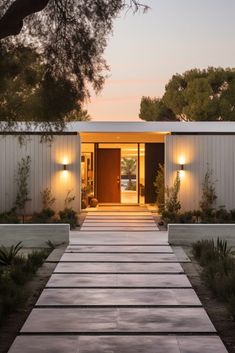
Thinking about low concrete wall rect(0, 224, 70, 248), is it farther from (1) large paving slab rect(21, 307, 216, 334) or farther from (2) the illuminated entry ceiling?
(2) the illuminated entry ceiling

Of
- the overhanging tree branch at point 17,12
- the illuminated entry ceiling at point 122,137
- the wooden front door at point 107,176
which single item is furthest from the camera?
the wooden front door at point 107,176

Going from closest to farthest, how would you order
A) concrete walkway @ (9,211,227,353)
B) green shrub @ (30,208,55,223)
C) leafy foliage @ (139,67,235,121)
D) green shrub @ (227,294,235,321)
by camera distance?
concrete walkway @ (9,211,227,353) → green shrub @ (227,294,235,321) → green shrub @ (30,208,55,223) → leafy foliage @ (139,67,235,121)

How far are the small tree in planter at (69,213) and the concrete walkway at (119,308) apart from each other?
377 centimetres

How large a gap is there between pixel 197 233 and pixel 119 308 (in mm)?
6927

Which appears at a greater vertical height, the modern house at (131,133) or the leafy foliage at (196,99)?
the leafy foliage at (196,99)

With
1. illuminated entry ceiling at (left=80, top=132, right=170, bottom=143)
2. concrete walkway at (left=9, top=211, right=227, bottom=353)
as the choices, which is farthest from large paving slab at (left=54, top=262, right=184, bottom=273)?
illuminated entry ceiling at (left=80, top=132, right=170, bottom=143)

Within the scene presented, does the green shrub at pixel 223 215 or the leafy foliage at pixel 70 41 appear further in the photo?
the green shrub at pixel 223 215

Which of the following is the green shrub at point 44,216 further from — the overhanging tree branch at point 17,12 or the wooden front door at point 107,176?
the overhanging tree branch at point 17,12

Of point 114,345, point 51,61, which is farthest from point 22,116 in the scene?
point 114,345

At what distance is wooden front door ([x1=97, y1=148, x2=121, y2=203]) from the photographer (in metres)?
25.2

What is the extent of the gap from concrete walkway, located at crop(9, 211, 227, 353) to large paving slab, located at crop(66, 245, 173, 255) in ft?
0.07

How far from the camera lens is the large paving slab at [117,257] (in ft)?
41.0

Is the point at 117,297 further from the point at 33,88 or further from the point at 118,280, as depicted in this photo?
the point at 33,88

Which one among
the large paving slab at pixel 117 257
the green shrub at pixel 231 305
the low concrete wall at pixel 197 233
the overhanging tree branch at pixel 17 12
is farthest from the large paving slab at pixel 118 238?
the overhanging tree branch at pixel 17 12
